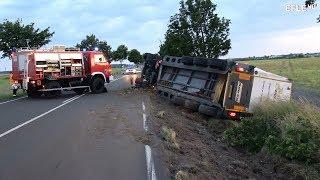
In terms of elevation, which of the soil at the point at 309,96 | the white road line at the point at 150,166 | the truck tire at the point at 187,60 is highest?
the truck tire at the point at 187,60

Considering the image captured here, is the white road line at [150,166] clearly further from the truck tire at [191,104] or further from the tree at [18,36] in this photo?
the tree at [18,36]

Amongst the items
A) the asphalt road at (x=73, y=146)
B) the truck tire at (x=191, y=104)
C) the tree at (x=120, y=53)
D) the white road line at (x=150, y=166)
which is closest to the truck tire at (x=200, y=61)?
the truck tire at (x=191, y=104)

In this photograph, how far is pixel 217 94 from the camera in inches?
772

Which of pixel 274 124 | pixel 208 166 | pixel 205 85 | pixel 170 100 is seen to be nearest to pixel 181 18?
pixel 170 100

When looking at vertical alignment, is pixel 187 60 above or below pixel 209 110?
above

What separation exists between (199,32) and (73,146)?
87.1ft

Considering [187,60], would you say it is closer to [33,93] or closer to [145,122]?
[145,122]

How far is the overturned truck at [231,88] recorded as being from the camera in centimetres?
1902

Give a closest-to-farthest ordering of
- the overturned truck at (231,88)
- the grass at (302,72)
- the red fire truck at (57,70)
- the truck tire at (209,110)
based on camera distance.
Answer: the overturned truck at (231,88)
the truck tire at (209,110)
the red fire truck at (57,70)
the grass at (302,72)

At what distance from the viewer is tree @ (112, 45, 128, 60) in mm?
115738

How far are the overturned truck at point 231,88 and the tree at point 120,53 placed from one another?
94.0 meters

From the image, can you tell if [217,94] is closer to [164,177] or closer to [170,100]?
[170,100]

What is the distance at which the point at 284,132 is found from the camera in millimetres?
13555

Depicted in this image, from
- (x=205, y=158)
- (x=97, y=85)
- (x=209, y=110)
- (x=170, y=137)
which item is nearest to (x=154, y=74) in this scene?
(x=97, y=85)
